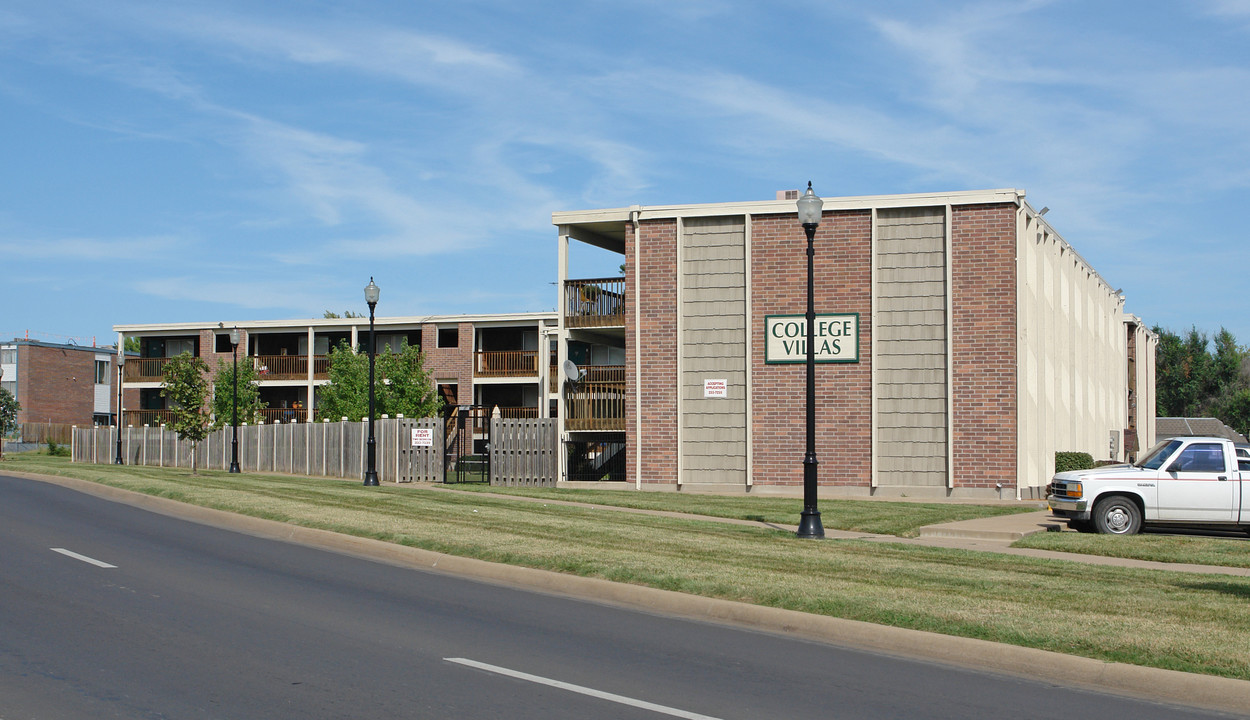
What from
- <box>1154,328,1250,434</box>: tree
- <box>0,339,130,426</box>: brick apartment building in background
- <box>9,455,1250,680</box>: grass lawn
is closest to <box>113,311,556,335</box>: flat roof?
<box>0,339,130,426</box>: brick apartment building in background

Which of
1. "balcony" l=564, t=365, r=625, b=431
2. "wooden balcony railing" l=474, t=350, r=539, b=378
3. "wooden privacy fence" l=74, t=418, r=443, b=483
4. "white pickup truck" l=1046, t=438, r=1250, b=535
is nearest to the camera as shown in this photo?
"white pickup truck" l=1046, t=438, r=1250, b=535

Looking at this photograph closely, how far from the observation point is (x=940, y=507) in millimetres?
23969

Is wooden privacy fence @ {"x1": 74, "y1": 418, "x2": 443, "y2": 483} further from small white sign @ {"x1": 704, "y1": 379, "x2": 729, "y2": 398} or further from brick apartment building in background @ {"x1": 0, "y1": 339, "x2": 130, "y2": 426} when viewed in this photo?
brick apartment building in background @ {"x1": 0, "y1": 339, "x2": 130, "y2": 426}

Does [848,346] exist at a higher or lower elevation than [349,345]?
lower

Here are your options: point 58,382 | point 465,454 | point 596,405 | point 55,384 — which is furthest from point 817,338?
point 58,382

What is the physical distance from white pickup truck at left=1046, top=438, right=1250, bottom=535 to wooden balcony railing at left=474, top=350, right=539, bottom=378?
40.3 metres

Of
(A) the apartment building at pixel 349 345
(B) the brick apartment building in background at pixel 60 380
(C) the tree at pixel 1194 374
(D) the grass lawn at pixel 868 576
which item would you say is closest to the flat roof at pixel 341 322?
(A) the apartment building at pixel 349 345

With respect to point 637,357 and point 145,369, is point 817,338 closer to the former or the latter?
point 637,357

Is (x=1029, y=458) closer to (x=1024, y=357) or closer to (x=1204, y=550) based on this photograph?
(x=1024, y=357)

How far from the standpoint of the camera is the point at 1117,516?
18.3 meters

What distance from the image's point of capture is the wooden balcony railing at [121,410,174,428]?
63625 mm

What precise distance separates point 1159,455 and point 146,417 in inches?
2350

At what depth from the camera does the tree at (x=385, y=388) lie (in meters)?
52.7

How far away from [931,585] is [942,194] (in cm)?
1729
